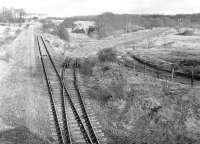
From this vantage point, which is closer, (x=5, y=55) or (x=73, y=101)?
(x=73, y=101)

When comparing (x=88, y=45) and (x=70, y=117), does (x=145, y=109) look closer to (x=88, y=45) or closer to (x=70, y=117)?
(x=70, y=117)

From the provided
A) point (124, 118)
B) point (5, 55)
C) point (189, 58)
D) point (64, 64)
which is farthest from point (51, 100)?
point (5, 55)

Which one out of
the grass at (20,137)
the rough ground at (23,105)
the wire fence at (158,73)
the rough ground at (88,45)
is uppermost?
the rough ground at (88,45)

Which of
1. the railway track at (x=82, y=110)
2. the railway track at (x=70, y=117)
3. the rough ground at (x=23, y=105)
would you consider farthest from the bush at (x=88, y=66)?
the rough ground at (x=23, y=105)

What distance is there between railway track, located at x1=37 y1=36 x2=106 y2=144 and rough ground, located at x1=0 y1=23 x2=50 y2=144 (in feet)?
2.03

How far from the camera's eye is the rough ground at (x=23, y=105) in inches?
652

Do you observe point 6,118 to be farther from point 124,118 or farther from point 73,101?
point 124,118

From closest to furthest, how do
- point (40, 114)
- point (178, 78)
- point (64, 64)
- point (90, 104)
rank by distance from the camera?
1. point (40, 114)
2. point (90, 104)
3. point (178, 78)
4. point (64, 64)

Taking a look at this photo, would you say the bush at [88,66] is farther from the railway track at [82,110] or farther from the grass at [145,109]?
the grass at [145,109]

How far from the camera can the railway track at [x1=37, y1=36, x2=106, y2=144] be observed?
16438mm

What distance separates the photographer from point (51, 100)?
2203 cm

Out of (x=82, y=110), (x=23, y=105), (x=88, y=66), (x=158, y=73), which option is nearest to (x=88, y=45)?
(x=88, y=66)

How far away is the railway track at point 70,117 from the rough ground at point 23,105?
618mm

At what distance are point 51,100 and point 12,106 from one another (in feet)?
8.95
